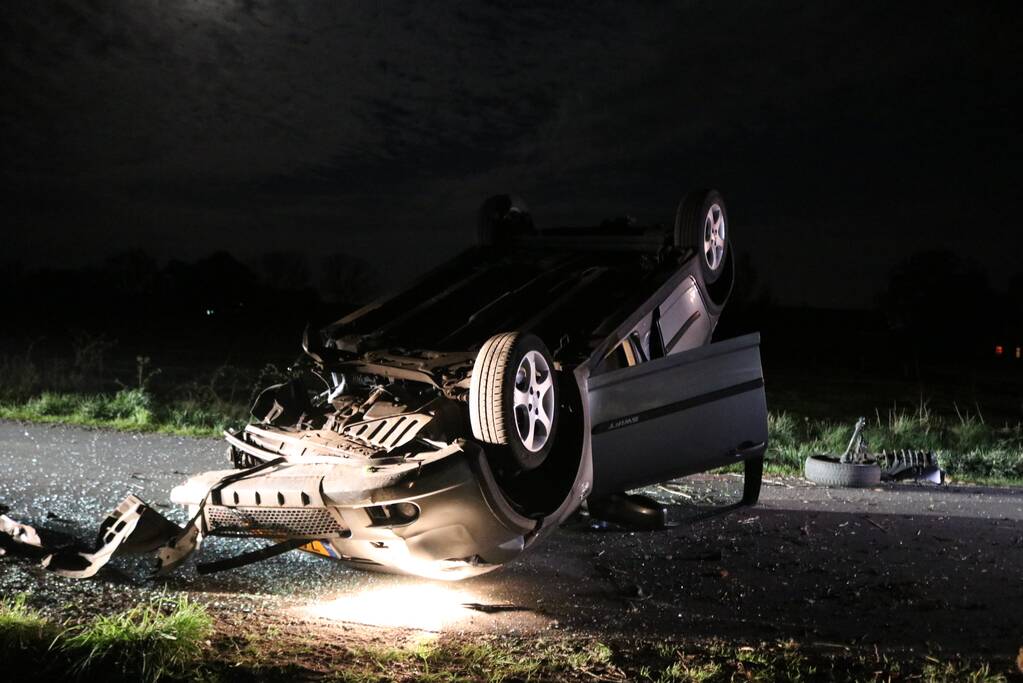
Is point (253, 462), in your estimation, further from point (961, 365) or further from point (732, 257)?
point (961, 365)

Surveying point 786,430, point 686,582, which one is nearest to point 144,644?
point 686,582

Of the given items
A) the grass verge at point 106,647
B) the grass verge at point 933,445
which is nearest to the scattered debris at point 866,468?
the grass verge at point 933,445

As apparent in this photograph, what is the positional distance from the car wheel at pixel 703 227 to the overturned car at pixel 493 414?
0.05 feet

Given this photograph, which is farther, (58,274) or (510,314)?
(58,274)

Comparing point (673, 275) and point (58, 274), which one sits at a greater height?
point (58, 274)

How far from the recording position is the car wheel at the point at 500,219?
7414mm

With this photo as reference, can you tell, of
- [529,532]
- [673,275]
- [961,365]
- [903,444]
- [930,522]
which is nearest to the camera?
[529,532]

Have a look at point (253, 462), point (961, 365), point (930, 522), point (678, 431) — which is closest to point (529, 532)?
point (678, 431)

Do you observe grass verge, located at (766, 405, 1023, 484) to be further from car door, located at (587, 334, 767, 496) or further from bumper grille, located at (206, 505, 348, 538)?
bumper grille, located at (206, 505, 348, 538)

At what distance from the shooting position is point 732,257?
22.5 ft

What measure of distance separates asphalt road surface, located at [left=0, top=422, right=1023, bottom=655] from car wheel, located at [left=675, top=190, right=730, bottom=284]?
185cm

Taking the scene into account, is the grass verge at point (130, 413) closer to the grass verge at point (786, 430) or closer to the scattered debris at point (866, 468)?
the grass verge at point (786, 430)

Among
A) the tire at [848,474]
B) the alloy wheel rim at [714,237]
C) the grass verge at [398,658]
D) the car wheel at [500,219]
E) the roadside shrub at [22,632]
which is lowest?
the grass verge at [398,658]

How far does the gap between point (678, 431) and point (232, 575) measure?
273 centimetres
